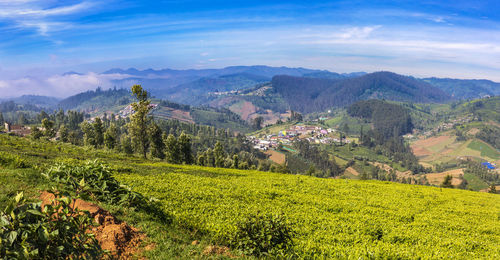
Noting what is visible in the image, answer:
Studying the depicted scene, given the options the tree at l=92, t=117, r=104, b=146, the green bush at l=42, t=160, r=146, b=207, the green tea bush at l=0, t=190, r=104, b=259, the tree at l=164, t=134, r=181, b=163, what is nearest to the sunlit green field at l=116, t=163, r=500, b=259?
the green bush at l=42, t=160, r=146, b=207

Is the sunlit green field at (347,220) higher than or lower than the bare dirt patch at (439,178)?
higher

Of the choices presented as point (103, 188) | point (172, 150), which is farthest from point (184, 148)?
point (103, 188)

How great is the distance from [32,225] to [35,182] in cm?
915

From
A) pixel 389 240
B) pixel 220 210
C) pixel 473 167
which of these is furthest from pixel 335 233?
pixel 473 167

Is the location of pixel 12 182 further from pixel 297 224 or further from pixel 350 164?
pixel 350 164

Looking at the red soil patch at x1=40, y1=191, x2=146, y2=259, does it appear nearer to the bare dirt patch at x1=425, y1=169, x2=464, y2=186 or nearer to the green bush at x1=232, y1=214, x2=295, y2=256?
the green bush at x1=232, y1=214, x2=295, y2=256

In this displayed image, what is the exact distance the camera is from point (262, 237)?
884 centimetres

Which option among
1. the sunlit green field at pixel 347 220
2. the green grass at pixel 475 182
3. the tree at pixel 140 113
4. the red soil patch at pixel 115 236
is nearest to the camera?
the red soil patch at pixel 115 236

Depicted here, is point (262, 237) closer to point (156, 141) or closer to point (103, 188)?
point (103, 188)

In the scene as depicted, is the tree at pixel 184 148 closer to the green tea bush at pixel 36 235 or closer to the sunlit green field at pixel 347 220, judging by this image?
the sunlit green field at pixel 347 220

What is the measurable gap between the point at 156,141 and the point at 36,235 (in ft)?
203

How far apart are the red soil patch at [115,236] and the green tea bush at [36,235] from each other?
2287 millimetres

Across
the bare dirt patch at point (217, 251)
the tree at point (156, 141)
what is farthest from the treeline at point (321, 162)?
the bare dirt patch at point (217, 251)

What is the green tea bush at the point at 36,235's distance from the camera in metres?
4.04
